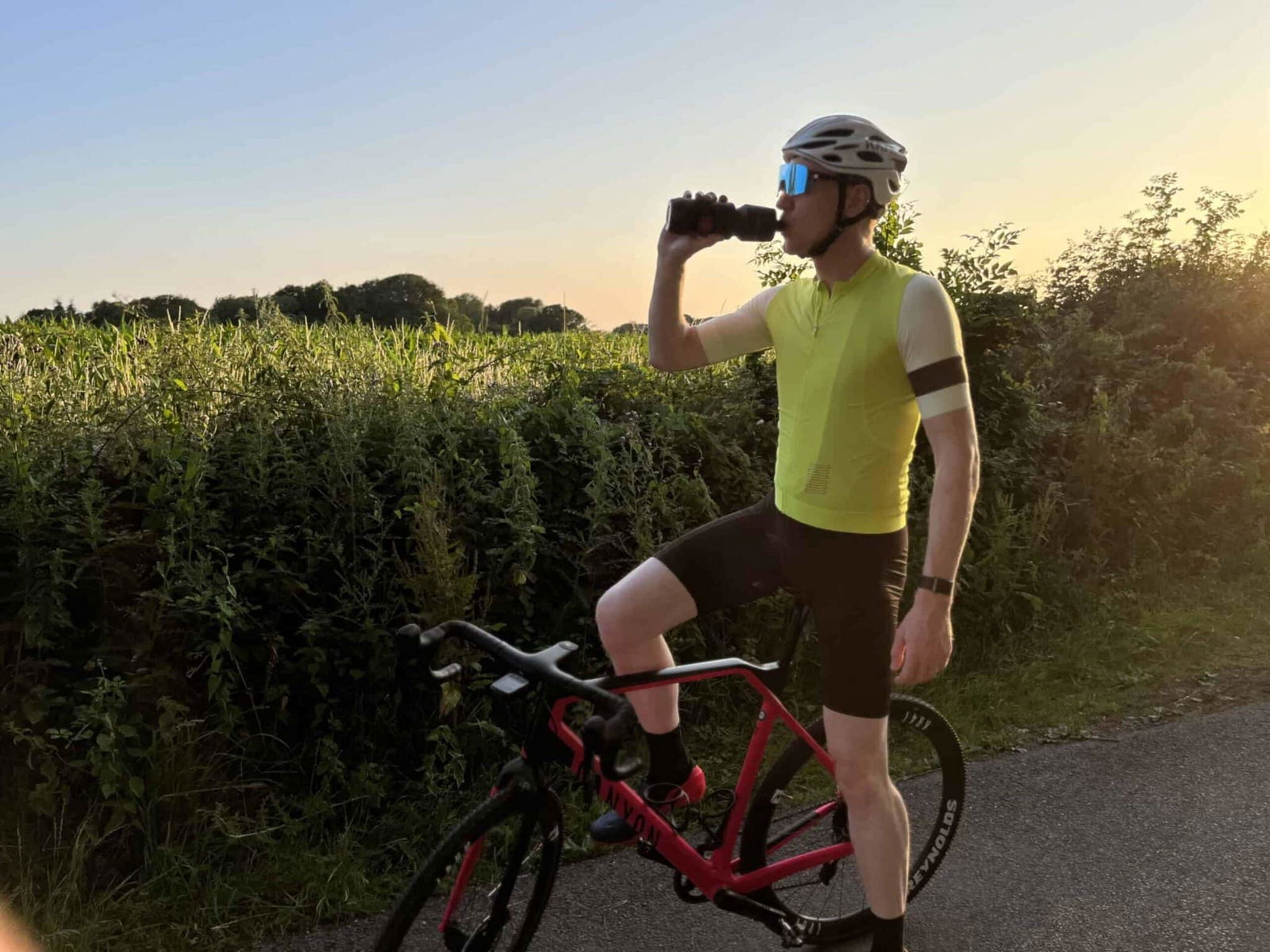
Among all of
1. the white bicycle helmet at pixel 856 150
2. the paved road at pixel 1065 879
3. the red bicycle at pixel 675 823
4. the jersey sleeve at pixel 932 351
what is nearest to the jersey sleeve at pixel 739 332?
the white bicycle helmet at pixel 856 150

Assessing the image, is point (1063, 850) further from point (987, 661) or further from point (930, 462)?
point (930, 462)

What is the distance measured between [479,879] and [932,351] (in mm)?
1771

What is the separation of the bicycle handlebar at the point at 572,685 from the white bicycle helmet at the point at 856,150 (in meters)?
1.43

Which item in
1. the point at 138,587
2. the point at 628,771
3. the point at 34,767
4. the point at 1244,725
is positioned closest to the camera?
the point at 628,771

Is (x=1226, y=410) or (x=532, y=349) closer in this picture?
(x=532, y=349)


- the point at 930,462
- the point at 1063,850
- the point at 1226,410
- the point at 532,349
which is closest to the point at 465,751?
the point at 1063,850

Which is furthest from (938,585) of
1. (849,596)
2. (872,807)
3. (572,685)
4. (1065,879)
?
(1065,879)

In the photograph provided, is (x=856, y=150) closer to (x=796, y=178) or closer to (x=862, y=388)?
(x=796, y=178)

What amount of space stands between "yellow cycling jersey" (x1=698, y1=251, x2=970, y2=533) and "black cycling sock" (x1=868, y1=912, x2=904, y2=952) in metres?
1.11

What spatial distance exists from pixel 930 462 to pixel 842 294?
419cm

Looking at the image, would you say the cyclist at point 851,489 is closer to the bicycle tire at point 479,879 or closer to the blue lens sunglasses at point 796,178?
the blue lens sunglasses at point 796,178

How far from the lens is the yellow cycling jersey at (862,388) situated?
251cm

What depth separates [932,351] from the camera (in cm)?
249

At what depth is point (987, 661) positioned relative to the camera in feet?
20.2
